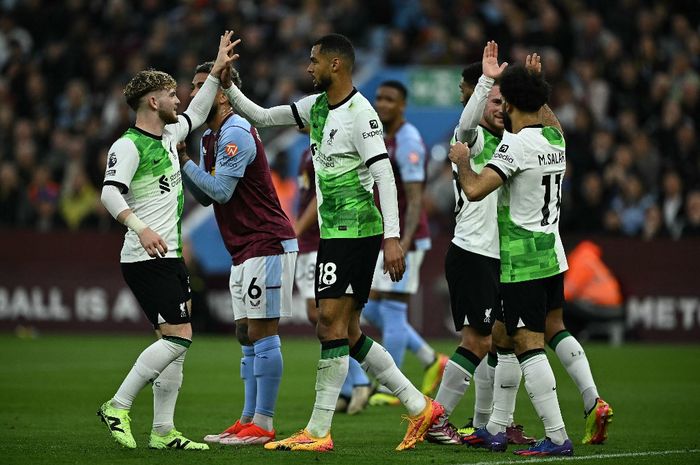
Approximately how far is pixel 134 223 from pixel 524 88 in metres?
2.75

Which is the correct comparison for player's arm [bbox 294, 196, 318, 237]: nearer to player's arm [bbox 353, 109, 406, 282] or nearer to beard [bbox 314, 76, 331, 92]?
beard [bbox 314, 76, 331, 92]

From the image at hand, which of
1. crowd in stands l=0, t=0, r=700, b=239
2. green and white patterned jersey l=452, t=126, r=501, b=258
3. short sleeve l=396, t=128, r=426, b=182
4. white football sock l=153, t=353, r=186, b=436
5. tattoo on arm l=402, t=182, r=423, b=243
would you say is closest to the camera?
white football sock l=153, t=353, r=186, b=436

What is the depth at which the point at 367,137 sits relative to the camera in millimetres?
8500

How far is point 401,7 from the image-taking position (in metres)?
25.7

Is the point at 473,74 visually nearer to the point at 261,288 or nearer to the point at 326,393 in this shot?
the point at 261,288

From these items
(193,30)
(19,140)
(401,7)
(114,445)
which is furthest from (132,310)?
(114,445)

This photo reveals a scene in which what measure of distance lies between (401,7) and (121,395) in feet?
59.6

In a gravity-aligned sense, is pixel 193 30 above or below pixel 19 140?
above

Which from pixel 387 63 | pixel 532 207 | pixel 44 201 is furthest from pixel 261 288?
pixel 387 63

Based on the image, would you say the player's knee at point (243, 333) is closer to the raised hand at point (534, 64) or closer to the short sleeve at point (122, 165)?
the short sleeve at point (122, 165)

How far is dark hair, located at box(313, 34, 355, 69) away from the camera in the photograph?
28.5 feet

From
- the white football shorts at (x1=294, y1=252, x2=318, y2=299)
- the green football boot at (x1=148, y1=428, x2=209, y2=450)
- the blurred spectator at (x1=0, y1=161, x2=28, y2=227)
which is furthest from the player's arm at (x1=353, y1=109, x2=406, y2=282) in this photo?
the blurred spectator at (x1=0, y1=161, x2=28, y2=227)

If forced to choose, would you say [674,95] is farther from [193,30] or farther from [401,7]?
[193,30]

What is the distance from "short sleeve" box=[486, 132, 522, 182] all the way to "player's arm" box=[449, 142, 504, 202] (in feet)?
0.12
